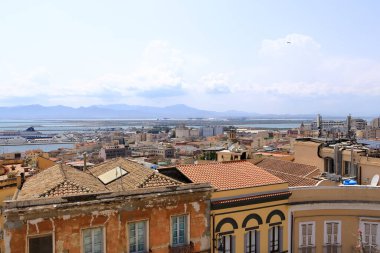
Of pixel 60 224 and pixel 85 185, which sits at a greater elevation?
pixel 85 185

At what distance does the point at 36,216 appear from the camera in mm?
13555

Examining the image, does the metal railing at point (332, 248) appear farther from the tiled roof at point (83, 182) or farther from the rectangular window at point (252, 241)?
the tiled roof at point (83, 182)

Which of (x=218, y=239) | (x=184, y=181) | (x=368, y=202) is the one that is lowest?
(x=218, y=239)

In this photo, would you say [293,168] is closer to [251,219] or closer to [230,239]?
[251,219]

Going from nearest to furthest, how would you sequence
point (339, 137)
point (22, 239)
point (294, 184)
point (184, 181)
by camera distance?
point (22, 239) < point (184, 181) < point (294, 184) < point (339, 137)

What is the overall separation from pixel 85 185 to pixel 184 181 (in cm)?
473

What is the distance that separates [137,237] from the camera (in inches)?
614

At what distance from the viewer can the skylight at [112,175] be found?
17.7 meters

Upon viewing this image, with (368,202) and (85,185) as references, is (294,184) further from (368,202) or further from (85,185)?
(85,185)

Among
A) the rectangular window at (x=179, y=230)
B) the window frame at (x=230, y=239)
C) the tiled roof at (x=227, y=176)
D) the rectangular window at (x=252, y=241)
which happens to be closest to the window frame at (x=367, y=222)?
the tiled roof at (x=227, y=176)

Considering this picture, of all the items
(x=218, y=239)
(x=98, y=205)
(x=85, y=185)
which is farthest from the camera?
(x=218, y=239)

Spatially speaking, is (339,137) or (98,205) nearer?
(98,205)

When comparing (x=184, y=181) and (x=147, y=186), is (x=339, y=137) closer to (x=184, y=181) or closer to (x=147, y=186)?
(x=184, y=181)

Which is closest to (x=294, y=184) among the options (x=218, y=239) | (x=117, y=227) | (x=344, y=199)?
(x=344, y=199)
